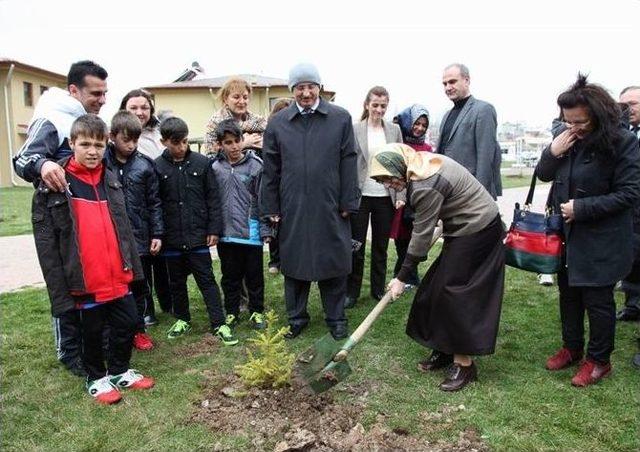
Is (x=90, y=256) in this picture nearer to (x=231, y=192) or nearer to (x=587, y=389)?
(x=231, y=192)

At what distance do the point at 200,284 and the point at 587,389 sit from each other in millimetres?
2995

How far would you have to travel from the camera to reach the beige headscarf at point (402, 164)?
336 cm

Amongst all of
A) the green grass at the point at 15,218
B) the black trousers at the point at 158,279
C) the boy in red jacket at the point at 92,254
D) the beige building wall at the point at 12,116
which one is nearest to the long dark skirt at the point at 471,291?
the boy in red jacket at the point at 92,254

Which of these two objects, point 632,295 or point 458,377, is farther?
point 632,295

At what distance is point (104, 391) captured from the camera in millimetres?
3516

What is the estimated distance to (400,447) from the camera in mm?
2871

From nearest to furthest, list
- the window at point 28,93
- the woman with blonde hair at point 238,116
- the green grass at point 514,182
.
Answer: the woman with blonde hair at point 238,116, the green grass at point 514,182, the window at point 28,93

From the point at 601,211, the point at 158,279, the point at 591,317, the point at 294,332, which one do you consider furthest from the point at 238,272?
the point at 601,211

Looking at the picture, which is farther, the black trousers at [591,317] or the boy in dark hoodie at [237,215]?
the boy in dark hoodie at [237,215]

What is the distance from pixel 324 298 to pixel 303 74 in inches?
71.5

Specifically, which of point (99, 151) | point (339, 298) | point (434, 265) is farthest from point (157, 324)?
point (434, 265)

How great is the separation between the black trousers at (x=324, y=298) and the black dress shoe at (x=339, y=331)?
0.09 feet

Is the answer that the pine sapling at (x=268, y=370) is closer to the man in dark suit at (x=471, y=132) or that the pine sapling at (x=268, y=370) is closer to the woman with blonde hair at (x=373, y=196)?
the woman with blonde hair at (x=373, y=196)

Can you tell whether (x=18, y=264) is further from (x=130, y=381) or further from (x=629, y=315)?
Answer: (x=629, y=315)
